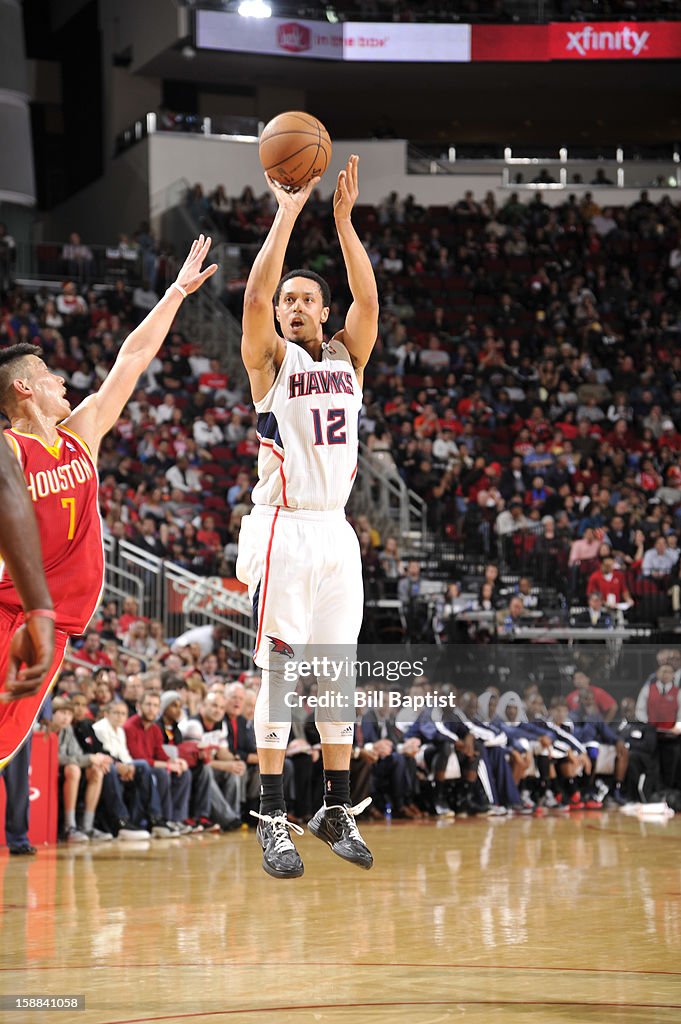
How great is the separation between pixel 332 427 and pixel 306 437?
0.41 ft

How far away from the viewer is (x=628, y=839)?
12.8m

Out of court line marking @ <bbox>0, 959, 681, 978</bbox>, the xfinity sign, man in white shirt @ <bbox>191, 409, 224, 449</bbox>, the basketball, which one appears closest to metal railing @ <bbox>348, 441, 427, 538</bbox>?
man in white shirt @ <bbox>191, 409, 224, 449</bbox>

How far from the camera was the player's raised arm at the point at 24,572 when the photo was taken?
3346 mm

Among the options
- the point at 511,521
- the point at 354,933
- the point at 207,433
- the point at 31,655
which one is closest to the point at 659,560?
the point at 511,521

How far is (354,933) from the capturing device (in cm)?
812

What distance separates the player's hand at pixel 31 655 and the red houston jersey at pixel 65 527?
5.54ft

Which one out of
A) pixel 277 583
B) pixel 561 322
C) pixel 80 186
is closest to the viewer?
pixel 277 583

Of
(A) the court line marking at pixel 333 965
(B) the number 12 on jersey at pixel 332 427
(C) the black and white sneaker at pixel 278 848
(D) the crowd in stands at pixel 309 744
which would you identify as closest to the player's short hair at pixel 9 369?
(B) the number 12 on jersey at pixel 332 427

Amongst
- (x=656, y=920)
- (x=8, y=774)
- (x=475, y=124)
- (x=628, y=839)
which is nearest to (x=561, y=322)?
(x=475, y=124)

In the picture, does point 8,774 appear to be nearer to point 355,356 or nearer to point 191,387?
point 355,356

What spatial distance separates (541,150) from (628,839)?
18.4 meters

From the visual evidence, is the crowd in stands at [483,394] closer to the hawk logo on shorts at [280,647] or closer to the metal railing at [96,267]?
the metal railing at [96,267]

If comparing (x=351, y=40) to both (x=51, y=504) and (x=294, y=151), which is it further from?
(x=51, y=504)

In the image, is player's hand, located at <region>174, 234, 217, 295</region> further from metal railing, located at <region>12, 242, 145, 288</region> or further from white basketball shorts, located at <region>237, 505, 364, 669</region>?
metal railing, located at <region>12, 242, 145, 288</region>
